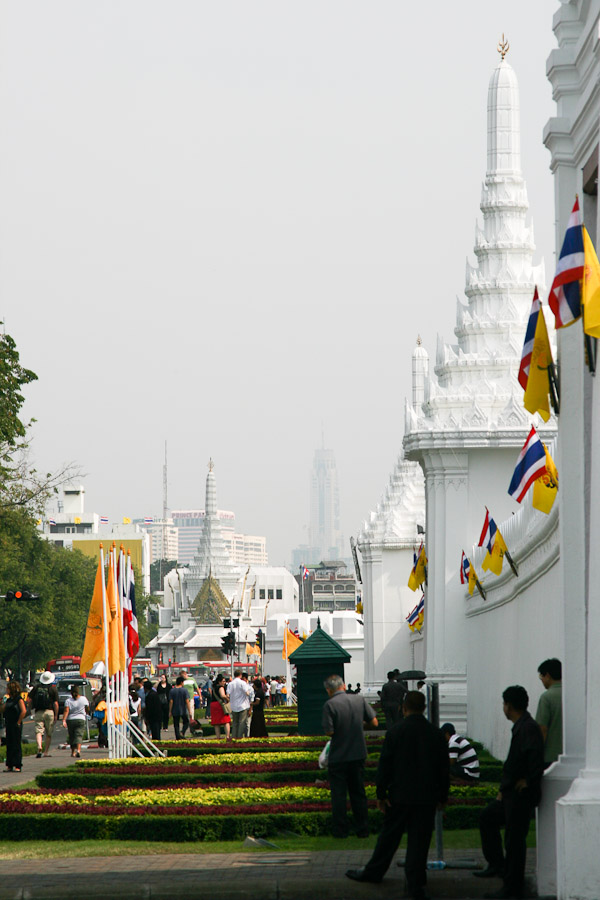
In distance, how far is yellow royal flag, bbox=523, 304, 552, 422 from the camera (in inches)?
496

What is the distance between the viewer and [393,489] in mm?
59188

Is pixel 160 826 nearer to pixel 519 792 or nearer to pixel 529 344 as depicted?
pixel 519 792

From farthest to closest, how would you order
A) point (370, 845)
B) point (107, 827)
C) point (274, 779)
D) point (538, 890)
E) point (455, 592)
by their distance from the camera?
point (455, 592)
point (274, 779)
point (107, 827)
point (370, 845)
point (538, 890)

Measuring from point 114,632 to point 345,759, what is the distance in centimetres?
1179

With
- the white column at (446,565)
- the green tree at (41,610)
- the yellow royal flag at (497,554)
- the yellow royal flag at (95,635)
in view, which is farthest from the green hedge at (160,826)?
the green tree at (41,610)

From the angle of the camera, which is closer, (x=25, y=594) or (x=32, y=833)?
(x=32, y=833)

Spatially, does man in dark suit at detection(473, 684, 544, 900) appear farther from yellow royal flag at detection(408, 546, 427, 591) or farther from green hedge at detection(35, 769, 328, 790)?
yellow royal flag at detection(408, 546, 427, 591)

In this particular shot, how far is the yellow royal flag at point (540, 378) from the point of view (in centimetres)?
1261

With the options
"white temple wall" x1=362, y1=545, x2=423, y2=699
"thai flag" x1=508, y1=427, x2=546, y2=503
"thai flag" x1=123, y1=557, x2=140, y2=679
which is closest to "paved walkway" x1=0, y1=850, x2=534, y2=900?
"thai flag" x1=508, y1=427, x2=546, y2=503

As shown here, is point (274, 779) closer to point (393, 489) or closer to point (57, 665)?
point (393, 489)

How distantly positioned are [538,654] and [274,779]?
3.98 m

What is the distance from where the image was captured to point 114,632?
2603 centimetres

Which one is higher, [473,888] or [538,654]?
[538,654]

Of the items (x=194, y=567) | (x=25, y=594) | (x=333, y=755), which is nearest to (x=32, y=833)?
(x=333, y=755)
